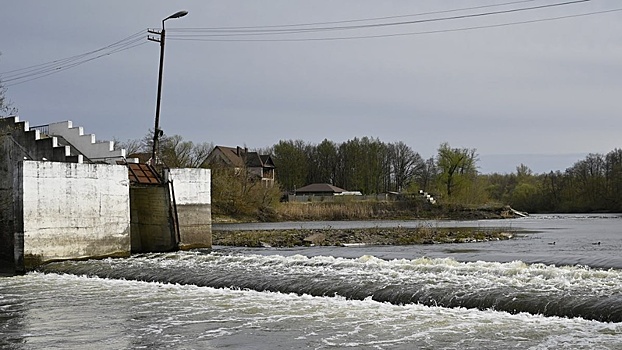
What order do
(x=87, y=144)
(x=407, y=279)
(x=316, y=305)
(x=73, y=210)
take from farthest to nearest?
(x=87, y=144) < (x=73, y=210) < (x=407, y=279) < (x=316, y=305)

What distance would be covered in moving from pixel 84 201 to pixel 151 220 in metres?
4.06

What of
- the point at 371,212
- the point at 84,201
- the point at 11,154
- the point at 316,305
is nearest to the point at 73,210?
the point at 84,201

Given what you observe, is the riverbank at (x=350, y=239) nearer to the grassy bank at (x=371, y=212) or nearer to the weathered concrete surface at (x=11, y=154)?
the weathered concrete surface at (x=11, y=154)

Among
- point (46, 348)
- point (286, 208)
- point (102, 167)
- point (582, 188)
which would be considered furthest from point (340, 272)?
point (582, 188)

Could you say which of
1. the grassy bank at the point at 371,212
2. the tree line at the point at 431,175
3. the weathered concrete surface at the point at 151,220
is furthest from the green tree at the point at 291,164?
the weathered concrete surface at the point at 151,220

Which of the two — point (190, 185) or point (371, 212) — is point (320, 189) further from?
point (190, 185)

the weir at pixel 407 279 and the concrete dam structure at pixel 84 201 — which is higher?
the concrete dam structure at pixel 84 201

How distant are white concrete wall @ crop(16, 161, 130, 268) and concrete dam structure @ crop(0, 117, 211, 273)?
0.11ft

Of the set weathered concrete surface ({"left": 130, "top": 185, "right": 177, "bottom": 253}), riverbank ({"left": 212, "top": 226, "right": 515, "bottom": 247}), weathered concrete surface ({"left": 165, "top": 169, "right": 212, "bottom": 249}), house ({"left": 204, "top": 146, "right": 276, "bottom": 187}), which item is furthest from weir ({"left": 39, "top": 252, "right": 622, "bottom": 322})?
house ({"left": 204, "top": 146, "right": 276, "bottom": 187})

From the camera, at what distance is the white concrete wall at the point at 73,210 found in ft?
76.3

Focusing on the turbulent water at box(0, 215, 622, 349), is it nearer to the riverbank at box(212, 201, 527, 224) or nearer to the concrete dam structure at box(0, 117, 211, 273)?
the concrete dam structure at box(0, 117, 211, 273)

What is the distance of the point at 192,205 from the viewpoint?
28578 millimetres

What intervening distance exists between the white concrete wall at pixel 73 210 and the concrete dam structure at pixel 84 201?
3cm

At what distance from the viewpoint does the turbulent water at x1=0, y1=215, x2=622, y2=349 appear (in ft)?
39.7
